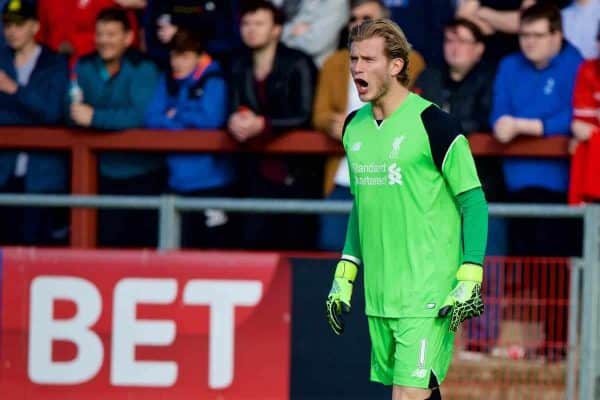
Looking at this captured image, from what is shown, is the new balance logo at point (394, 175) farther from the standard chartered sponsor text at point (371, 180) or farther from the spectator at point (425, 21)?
the spectator at point (425, 21)

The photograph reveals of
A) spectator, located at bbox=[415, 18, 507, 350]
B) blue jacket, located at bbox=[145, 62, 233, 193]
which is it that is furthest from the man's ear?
blue jacket, located at bbox=[145, 62, 233, 193]

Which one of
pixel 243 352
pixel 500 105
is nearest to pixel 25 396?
pixel 243 352

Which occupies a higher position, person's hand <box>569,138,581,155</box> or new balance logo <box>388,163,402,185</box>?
person's hand <box>569,138,581,155</box>

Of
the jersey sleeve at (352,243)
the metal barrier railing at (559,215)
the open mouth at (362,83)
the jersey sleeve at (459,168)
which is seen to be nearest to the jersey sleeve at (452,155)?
the jersey sleeve at (459,168)

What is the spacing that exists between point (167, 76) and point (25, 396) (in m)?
2.60

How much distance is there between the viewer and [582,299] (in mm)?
8906

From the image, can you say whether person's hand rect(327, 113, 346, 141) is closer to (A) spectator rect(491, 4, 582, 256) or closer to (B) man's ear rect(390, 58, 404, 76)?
(A) spectator rect(491, 4, 582, 256)

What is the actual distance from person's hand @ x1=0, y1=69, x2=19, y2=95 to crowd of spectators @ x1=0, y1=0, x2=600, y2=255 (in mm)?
12

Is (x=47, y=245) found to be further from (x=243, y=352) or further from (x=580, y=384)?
(x=580, y=384)

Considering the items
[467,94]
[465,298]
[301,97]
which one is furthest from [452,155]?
[301,97]

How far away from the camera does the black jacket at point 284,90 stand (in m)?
10.2

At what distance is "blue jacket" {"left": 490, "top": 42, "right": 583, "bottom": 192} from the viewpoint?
9.67 m

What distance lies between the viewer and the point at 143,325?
30.1 ft

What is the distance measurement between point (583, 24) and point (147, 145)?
319 cm
